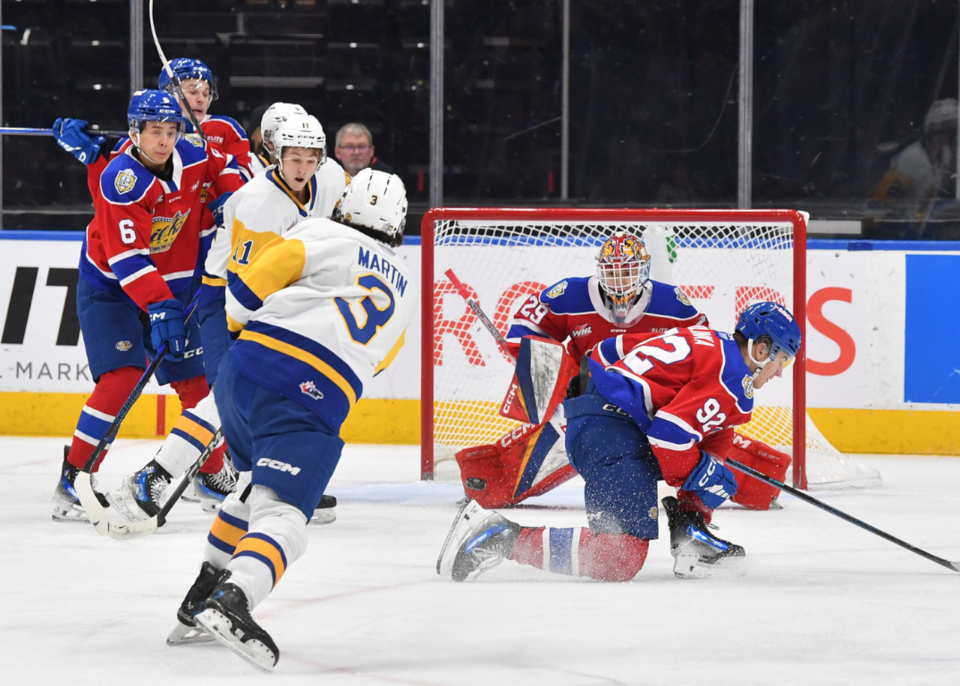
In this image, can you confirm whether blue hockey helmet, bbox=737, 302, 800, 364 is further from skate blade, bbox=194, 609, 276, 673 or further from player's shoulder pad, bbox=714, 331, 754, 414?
skate blade, bbox=194, 609, 276, 673

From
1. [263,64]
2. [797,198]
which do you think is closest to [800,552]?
[797,198]

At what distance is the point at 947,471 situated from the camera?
4.77 metres

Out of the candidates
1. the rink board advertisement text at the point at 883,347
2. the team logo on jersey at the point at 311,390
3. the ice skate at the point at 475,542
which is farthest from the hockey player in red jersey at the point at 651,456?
the rink board advertisement text at the point at 883,347

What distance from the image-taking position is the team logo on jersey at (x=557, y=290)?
392 cm

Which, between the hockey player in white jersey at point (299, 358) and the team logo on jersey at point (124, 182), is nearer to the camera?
the hockey player in white jersey at point (299, 358)

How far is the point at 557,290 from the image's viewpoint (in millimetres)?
3934

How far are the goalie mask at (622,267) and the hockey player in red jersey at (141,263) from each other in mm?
1115

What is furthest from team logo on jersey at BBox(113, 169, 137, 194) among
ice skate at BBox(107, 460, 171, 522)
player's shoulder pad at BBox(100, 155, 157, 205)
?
ice skate at BBox(107, 460, 171, 522)

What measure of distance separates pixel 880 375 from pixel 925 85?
6.14ft

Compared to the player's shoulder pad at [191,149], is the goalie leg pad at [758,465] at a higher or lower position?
lower

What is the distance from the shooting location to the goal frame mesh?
441 cm

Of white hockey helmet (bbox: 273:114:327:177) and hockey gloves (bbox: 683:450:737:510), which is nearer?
hockey gloves (bbox: 683:450:737:510)

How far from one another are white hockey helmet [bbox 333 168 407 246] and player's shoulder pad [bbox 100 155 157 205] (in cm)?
138

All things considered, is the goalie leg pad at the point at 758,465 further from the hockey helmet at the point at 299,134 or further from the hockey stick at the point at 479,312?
the hockey helmet at the point at 299,134
